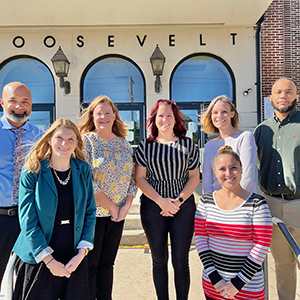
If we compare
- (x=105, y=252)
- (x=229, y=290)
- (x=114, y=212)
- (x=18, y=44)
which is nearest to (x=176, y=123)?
(x=114, y=212)

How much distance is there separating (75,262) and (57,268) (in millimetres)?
128

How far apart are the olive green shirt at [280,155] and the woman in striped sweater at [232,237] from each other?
2.56ft

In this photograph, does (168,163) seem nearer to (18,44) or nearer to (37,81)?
(37,81)

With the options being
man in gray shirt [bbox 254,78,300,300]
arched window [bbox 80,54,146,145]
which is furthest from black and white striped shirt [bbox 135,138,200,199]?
arched window [bbox 80,54,146,145]

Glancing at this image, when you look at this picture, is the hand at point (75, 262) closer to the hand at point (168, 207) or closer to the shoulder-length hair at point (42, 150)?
the shoulder-length hair at point (42, 150)

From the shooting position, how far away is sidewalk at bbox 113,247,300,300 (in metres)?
3.08

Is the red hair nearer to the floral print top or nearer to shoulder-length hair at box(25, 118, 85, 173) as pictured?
the floral print top

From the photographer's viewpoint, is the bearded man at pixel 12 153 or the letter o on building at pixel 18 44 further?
the letter o on building at pixel 18 44

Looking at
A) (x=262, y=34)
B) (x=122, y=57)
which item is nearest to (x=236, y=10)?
(x=262, y=34)

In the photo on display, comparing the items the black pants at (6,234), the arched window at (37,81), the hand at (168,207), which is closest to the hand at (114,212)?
the hand at (168,207)

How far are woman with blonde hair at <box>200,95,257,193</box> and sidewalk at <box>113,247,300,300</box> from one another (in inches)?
58.5

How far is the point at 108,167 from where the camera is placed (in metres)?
2.43

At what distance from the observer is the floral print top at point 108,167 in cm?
242

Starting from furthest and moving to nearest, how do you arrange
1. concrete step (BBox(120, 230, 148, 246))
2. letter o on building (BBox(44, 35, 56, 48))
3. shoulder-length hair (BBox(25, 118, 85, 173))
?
1. letter o on building (BBox(44, 35, 56, 48))
2. concrete step (BBox(120, 230, 148, 246))
3. shoulder-length hair (BBox(25, 118, 85, 173))
